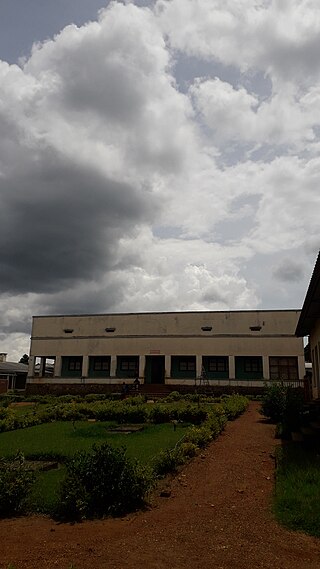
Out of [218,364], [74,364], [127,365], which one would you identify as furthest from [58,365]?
[218,364]

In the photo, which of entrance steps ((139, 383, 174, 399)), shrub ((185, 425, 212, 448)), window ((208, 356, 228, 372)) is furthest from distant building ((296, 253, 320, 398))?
window ((208, 356, 228, 372))

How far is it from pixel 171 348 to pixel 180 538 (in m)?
32.7

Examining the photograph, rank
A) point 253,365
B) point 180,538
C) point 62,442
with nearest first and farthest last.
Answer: point 180,538 < point 62,442 < point 253,365

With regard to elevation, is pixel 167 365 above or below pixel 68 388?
above

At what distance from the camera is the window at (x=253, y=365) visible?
121 ft

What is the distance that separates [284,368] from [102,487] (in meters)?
31.6

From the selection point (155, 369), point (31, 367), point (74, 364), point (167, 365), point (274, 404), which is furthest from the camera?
point (74, 364)

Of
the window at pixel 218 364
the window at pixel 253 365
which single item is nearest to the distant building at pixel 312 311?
the window at pixel 253 365

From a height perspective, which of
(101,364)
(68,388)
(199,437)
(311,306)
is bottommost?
(199,437)

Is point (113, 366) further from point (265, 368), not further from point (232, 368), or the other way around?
point (265, 368)

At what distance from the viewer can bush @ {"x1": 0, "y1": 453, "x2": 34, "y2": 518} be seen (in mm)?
6547

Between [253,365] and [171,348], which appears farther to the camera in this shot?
[171,348]

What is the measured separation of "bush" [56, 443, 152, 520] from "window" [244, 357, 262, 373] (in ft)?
103

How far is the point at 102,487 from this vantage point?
6641mm
